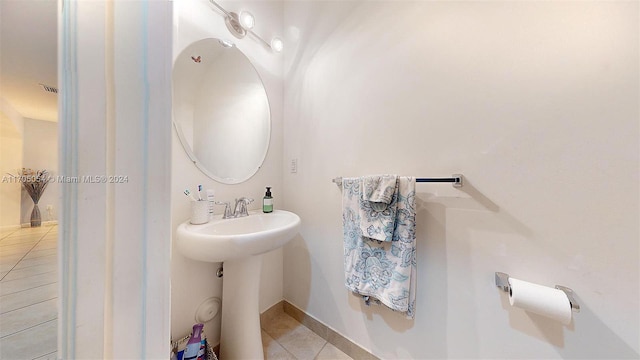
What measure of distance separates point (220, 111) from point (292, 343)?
1389 mm

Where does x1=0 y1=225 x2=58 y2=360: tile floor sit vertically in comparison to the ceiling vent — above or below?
below

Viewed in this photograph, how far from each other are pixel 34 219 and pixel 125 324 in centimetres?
20

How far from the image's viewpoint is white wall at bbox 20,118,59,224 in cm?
28

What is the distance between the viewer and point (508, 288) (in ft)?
2.32

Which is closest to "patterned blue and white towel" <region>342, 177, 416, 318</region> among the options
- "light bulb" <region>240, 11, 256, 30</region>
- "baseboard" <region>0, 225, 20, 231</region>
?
"baseboard" <region>0, 225, 20, 231</region>

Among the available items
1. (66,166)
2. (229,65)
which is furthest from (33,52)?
(229,65)

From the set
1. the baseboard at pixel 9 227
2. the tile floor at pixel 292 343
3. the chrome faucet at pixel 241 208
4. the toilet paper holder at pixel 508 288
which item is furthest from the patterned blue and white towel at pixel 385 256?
the baseboard at pixel 9 227

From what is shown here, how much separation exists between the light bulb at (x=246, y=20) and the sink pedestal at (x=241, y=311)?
128cm

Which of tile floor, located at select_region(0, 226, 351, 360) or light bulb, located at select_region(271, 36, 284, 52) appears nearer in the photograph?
tile floor, located at select_region(0, 226, 351, 360)

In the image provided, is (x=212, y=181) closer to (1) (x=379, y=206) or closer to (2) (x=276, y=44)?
(1) (x=379, y=206)

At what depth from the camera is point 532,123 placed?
0.70m

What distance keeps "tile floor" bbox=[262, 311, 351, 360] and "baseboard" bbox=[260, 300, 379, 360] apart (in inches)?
0.8

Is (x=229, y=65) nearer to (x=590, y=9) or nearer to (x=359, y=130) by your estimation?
(x=359, y=130)

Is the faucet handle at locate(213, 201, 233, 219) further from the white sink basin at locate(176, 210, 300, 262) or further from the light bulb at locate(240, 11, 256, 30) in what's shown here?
the light bulb at locate(240, 11, 256, 30)
